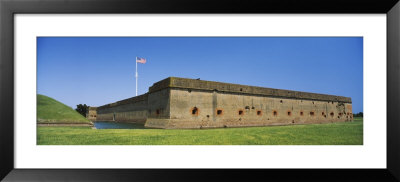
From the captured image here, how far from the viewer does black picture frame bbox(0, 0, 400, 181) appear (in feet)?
13.0

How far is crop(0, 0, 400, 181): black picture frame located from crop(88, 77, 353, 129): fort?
Answer: 25.6 ft

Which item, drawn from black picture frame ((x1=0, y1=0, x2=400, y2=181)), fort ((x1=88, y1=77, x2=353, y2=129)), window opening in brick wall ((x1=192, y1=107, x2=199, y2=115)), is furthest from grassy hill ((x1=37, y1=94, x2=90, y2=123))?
black picture frame ((x1=0, y1=0, x2=400, y2=181))

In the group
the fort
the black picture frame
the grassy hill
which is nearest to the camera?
the black picture frame

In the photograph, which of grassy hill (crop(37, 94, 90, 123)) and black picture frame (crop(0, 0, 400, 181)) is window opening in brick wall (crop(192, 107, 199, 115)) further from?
black picture frame (crop(0, 0, 400, 181))

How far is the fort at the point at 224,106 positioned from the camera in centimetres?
1245

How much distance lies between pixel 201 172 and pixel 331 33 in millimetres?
4010

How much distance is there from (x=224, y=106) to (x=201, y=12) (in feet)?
33.4

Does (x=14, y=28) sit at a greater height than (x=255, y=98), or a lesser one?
greater

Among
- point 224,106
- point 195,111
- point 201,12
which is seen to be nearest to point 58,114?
point 195,111

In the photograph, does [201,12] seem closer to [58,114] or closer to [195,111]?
[195,111]

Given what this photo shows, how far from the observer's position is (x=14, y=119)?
4.36 meters

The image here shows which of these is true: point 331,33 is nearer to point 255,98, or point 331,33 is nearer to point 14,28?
point 14,28

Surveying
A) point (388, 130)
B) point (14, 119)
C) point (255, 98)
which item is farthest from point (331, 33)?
point (255, 98)

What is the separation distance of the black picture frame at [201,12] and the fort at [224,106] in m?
7.79
